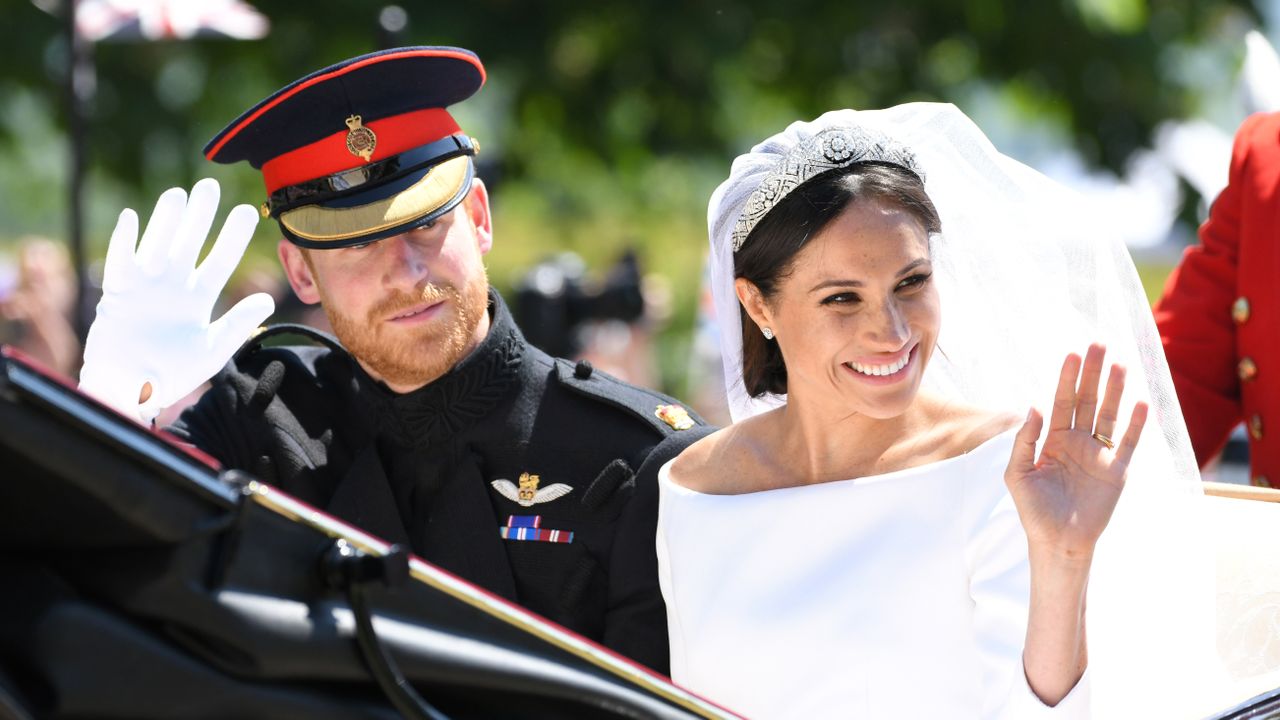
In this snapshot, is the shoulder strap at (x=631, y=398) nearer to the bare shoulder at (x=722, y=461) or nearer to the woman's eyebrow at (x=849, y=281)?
the bare shoulder at (x=722, y=461)

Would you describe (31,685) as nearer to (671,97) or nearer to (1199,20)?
(671,97)

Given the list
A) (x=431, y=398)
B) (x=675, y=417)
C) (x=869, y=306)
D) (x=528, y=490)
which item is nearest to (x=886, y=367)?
(x=869, y=306)

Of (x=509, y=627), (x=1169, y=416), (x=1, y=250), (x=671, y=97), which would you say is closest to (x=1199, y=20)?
(x=671, y=97)

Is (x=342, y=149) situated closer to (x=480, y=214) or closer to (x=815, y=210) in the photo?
(x=480, y=214)

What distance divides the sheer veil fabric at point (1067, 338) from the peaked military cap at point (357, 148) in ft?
1.83

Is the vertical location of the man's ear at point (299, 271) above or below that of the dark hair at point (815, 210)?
below

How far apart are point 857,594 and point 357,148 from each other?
1217 mm

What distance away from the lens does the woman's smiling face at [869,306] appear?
94.3 inches

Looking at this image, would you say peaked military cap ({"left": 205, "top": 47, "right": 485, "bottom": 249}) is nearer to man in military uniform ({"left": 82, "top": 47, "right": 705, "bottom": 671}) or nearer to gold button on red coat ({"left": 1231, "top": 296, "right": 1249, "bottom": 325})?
man in military uniform ({"left": 82, "top": 47, "right": 705, "bottom": 671})

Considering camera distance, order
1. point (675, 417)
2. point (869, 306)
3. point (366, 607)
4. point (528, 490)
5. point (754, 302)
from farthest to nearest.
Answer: point (675, 417)
point (528, 490)
point (754, 302)
point (869, 306)
point (366, 607)

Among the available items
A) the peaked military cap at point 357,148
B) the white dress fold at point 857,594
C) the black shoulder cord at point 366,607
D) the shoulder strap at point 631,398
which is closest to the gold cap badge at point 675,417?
the shoulder strap at point 631,398

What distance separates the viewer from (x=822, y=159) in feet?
8.16

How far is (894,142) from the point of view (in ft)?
8.37

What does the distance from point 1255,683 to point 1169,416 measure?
0.43 metres
